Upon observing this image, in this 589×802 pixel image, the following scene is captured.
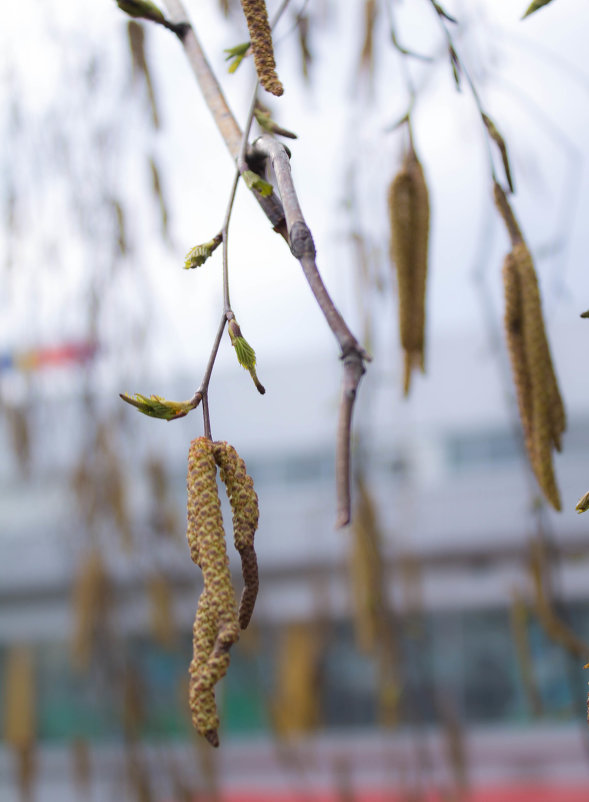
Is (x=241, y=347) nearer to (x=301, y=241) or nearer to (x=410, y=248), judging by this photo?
(x=301, y=241)

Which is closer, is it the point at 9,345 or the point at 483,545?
the point at 9,345

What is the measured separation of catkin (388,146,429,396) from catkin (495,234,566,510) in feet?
0.19

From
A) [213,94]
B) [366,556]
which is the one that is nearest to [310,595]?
[366,556]

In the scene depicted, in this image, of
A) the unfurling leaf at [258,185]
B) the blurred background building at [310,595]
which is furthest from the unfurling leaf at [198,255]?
the blurred background building at [310,595]

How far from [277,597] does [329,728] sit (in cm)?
56

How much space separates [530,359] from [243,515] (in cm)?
18

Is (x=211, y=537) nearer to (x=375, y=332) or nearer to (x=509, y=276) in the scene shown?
(x=509, y=276)

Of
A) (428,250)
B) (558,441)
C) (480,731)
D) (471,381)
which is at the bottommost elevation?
(480,731)

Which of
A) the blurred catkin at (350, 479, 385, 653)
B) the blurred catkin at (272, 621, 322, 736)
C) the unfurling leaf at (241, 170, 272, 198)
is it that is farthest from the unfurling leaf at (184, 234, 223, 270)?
the blurred catkin at (272, 621, 322, 736)

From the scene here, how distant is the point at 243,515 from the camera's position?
0.87 ft

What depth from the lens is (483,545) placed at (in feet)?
11.4

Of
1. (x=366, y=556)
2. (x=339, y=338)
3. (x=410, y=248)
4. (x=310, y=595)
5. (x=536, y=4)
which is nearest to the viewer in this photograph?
(x=339, y=338)

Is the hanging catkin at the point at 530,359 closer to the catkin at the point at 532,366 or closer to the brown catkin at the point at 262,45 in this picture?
the catkin at the point at 532,366

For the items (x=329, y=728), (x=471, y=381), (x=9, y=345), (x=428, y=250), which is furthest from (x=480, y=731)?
(x=428, y=250)
